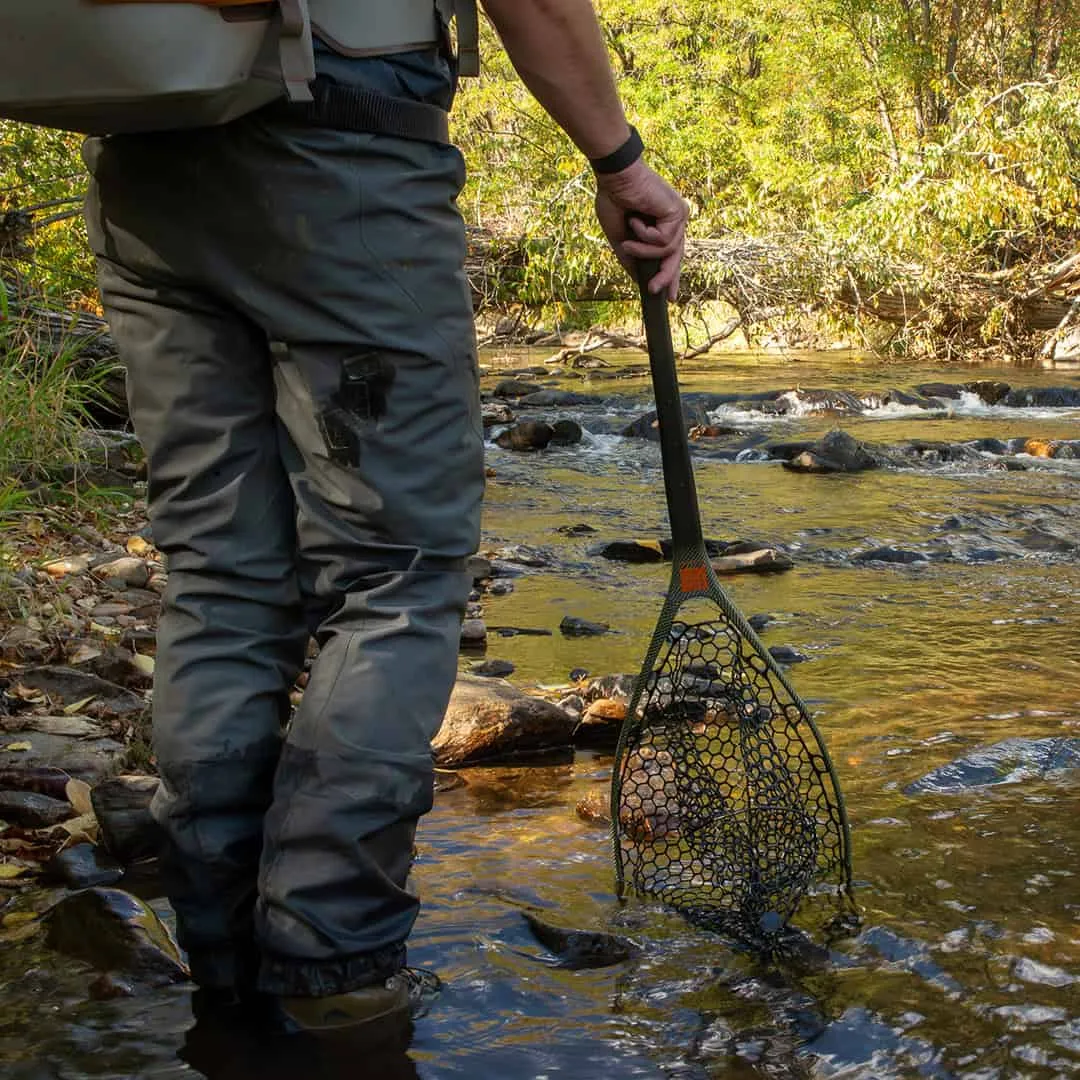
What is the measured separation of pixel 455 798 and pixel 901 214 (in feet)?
46.5

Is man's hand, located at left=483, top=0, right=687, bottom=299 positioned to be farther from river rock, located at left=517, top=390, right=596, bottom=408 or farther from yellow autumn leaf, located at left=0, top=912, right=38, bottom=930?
river rock, located at left=517, top=390, right=596, bottom=408

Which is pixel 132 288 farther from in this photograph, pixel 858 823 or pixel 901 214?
pixel 901 214

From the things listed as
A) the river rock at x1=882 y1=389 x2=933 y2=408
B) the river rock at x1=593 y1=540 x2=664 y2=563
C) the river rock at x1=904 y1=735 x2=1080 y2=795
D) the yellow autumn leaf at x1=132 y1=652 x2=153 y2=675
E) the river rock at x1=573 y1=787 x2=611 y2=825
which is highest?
the river rock at x1=882 y1=389 x2=933 y2=408

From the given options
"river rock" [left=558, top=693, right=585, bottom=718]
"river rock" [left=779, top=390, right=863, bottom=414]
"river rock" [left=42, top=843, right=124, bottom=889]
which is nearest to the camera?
"river rock" [left=42, top=843, right=124, bottom=889]

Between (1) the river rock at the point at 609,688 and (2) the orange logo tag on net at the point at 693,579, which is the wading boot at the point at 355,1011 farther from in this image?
(1) the river rock at the point at 609,688

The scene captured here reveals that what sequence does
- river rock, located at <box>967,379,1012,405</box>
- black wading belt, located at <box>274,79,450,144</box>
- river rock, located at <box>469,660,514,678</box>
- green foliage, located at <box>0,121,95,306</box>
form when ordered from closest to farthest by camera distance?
black wading belt, located at <box>274,79,450,144</box> < river rock, located at <box>469,660,514,678</box> < green foliage, located at <box>0,121,95,306</box> < river rock, located at <box>967,379,1012,405</box>

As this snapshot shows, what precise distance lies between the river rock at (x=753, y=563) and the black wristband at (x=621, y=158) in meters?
3.66

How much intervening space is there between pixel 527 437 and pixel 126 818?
8392 mm

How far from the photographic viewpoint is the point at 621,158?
6.66 feet

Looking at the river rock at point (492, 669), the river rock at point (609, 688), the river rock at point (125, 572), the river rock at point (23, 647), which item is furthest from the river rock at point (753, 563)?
the river rock at point (23, 647)

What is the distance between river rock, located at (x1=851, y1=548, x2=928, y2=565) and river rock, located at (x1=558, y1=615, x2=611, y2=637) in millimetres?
1698

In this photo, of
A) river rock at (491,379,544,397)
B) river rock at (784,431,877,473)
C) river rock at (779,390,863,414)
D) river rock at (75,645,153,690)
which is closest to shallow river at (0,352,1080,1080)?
river rock at (75,645,153,690)

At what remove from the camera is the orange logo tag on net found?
2303 millimetres

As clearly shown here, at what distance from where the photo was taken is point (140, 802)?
255cm
